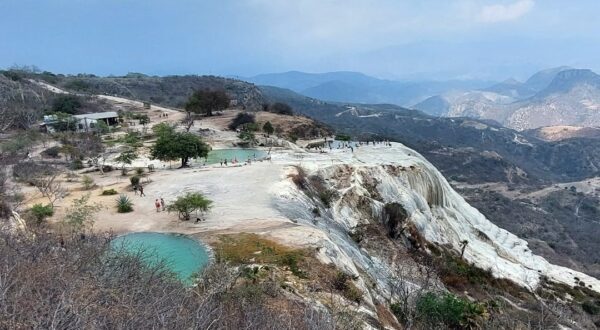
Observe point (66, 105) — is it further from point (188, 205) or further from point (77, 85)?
point (188, 205)

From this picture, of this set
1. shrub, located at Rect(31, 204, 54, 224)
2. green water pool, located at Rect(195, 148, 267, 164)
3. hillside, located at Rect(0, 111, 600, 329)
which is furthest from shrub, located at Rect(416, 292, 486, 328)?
green water pool, located at Rect(195, 148, 267, 164)

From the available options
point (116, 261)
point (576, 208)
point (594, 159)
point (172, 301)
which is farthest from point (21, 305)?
point (594, 159)

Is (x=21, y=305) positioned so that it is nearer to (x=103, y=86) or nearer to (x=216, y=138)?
(x=216, y=138)

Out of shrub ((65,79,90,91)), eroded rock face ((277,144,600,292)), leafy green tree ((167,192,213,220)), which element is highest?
shrub ((65,79,90,91))

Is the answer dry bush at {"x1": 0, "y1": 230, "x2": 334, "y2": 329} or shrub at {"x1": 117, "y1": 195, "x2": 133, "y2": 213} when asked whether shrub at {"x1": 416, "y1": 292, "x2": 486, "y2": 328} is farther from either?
shrub at {"x1": 117, "y1": 195, "x2": 133, "y2": 213}

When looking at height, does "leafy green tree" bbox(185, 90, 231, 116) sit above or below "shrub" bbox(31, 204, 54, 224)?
above

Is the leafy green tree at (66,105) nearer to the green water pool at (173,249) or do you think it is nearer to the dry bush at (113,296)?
the green water pool at (173,249)

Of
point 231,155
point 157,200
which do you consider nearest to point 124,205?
point 157,200
